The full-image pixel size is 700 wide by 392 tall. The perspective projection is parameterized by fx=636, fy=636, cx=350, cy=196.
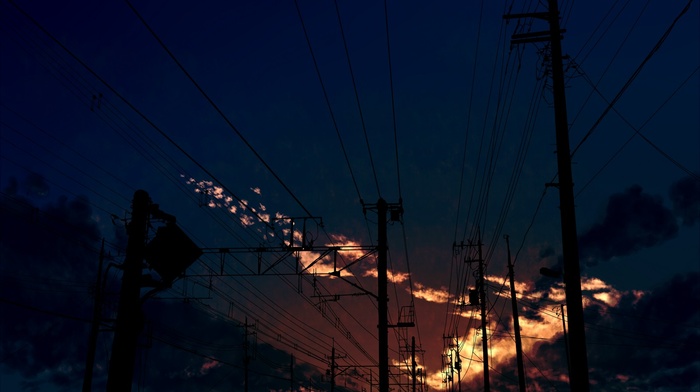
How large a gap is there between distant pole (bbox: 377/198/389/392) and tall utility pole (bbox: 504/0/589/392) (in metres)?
13.2

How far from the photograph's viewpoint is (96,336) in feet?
A: 104

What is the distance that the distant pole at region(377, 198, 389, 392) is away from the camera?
27.0 meters

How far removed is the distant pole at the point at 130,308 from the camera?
15.6 m

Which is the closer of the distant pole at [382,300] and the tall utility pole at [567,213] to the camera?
the tall utility pole at [567,213]

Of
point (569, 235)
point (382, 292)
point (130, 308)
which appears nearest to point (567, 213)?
point (569, 235)

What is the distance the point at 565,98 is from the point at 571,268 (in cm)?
466

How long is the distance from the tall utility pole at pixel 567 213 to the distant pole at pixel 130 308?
34.3 ft

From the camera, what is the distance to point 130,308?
16.3 metres

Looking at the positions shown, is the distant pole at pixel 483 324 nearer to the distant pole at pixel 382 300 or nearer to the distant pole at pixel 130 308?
the distant pole at pixel 382 300

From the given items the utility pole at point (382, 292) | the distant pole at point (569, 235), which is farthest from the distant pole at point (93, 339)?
the distant pole at point (569, 235)

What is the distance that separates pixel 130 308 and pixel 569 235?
1098 cm

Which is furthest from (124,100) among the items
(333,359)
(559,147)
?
(333,359)

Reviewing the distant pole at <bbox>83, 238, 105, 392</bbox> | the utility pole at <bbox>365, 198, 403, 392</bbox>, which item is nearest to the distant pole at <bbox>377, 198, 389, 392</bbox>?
the utility pole at <bbox>365, 198, 403, 392</bbox>

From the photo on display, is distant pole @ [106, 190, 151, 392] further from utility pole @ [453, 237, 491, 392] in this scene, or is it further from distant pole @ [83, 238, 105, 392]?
utility pole @ [453, 237, 491, 392]
